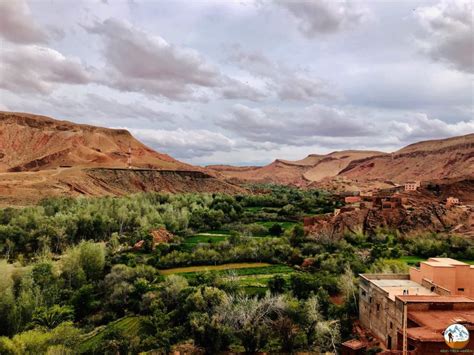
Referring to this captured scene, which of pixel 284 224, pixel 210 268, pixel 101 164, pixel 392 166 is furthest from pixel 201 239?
pixel 392 166

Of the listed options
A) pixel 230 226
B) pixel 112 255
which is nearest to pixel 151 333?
pixel 112 255

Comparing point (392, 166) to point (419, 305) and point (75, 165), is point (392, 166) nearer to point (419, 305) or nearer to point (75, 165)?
point (75, 165)

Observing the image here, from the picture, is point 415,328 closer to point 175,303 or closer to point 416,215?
point 175,303

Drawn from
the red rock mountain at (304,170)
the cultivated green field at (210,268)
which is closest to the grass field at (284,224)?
the cultivated green field at (210,268)

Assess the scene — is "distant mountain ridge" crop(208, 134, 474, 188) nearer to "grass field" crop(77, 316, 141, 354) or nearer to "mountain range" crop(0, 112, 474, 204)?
"mountain range" crop(0, 112, 474, 204)

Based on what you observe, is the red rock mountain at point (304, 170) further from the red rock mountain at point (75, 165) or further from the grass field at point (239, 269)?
the grass field at point (239, 269)

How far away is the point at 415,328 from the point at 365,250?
2321cm

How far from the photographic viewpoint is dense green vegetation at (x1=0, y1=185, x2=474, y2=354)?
1973cm

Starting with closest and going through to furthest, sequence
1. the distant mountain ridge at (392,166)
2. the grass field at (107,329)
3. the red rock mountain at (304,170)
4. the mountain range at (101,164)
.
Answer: the grass field at (107,329)
the mountain range at (101,164)
the distant mountain ridge at (392,166)
the red rock mountain at (304,170)

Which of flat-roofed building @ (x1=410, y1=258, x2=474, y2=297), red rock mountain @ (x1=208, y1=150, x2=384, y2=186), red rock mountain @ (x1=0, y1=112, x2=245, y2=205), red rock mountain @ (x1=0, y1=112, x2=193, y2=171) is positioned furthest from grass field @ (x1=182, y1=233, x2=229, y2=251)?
red rock mountain @ (x1=208, y1=150, x2=384, y2=186)

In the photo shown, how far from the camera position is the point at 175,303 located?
23859 millimetres
